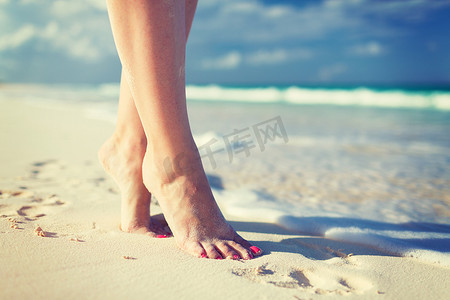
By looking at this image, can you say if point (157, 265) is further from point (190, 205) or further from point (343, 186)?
point (343, 186)

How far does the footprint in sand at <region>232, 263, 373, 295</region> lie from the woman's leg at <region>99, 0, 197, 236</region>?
43 cm

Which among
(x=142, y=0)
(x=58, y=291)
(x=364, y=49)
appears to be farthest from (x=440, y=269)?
(x=364, y=49)

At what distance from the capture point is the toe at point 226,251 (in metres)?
1.03

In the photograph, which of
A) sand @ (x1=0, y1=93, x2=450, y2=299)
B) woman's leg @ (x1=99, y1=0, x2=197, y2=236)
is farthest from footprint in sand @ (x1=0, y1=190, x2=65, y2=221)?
woman's leg @ (x1=99, y1=0, x2=197, y2=236)

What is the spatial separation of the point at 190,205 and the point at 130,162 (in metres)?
0.33

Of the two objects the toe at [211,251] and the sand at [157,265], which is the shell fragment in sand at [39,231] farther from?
the toe at [211,251]

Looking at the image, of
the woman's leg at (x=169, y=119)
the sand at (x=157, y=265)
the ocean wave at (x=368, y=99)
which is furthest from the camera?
the ocean wave at (x=368, y=99)

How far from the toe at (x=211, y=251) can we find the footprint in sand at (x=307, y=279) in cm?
10

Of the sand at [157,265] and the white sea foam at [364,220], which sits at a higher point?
the sand at [157,265]

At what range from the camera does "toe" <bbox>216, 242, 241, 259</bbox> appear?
3.38ft

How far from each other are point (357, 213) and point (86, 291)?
1.33 metres

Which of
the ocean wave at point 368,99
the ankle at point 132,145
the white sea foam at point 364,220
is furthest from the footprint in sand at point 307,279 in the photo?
the ocean wave at point 368,99

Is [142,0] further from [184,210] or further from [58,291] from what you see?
[58,291]

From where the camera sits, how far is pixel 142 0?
947 mm
